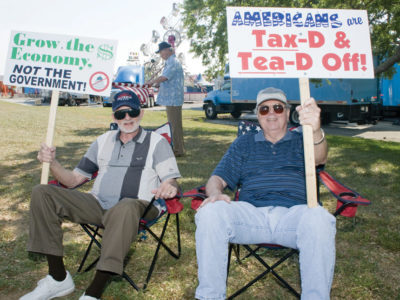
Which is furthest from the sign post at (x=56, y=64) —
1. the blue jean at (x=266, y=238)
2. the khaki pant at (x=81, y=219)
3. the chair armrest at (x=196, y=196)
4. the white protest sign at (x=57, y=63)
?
the blue jean at (x=266, y=238)

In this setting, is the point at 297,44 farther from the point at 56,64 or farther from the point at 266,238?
the point at 56,64

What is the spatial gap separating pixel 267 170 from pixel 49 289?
5.42 ft

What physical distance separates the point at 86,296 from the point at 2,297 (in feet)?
2.47

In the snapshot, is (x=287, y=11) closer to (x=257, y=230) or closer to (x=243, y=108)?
(x=257, y=230)

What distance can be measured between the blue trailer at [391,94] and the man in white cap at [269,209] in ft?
41.0

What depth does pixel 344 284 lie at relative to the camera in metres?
2.63

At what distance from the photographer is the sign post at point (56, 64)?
272cm

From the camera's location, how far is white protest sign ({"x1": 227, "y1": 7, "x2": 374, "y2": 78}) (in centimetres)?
224

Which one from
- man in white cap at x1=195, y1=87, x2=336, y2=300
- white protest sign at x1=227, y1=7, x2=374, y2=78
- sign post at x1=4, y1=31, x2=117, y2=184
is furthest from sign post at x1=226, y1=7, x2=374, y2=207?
sign post at x1=4, y1=31, x2=117, y2=184

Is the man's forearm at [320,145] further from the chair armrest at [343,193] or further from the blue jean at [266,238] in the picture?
the blue jean at [266,238]

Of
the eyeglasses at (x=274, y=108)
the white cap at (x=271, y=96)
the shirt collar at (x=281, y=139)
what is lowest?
the shirt collar at (x=281, y=139)

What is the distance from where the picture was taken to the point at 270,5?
7.69 meters

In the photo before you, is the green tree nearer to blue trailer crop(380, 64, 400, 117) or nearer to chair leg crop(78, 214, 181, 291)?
blue trailer crop(380, 64, 400, 117)

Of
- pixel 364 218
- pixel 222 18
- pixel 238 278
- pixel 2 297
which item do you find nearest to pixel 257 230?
pixel 238 278
